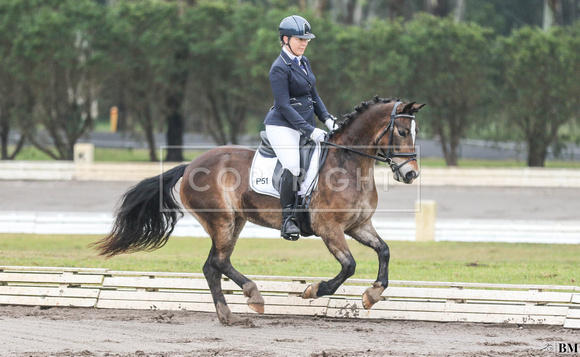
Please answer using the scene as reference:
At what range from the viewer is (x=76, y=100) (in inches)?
1041

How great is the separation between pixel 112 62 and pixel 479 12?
30.9 m

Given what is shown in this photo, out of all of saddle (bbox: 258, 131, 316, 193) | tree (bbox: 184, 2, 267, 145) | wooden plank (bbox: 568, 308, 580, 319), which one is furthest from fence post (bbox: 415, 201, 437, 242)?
tree (bbox: 184, 2, 267, 145)

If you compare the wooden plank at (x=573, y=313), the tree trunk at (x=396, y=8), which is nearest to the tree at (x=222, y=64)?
the tree trunk at (x=396, y=8)

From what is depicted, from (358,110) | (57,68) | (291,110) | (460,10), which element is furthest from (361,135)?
(460,10)

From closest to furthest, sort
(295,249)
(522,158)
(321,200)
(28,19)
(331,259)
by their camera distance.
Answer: (321,200) → (331,259) → (295,249) → (28,19) → (522,158)

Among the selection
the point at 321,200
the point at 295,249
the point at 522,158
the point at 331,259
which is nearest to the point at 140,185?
the point at 321,200

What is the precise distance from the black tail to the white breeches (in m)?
1.28

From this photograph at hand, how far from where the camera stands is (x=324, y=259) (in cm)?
1319

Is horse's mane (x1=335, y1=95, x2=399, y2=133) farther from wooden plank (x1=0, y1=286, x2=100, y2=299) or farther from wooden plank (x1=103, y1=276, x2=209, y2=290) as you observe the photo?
wooden plank (x1=0, y1=286, x2=100, y2=299)

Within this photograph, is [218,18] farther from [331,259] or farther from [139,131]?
[331,259]

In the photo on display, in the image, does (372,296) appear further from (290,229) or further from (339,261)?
(290,229)

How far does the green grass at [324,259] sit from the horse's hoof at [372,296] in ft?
9.22

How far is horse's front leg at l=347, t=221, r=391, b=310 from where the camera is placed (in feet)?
25.3

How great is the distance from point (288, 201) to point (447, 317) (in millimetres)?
1970
